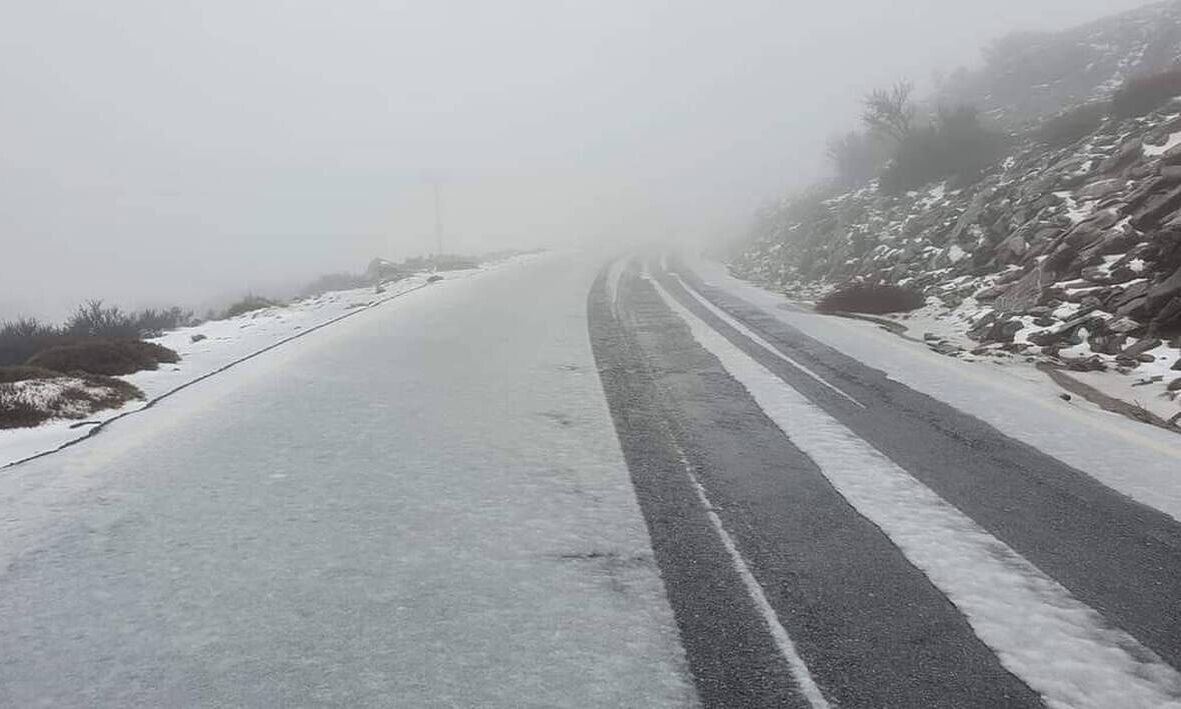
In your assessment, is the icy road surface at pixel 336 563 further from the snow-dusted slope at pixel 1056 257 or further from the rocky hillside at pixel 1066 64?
the rocky hillside at pixel 1066 64

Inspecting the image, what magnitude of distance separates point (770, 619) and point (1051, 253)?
10.5 meters

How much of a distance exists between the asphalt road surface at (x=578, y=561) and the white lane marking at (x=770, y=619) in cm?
1

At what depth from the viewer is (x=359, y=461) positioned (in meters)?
5.02

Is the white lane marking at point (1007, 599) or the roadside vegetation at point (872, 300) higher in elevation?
the roadside vegetation at point (872, 300)

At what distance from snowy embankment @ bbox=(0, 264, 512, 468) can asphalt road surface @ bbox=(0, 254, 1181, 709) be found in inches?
14.4

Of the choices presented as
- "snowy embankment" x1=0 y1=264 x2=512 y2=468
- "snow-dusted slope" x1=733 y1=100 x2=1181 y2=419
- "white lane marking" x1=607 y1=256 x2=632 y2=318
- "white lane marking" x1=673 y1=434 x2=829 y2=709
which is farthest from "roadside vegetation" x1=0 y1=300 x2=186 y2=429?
"snow-dusted slope" x1=733 y1=100 x2=1181 y2=419

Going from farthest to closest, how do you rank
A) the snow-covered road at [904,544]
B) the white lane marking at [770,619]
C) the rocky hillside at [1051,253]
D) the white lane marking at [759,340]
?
the rocky hillside at [1051,253]
the white lane marking at [759,340]
the snow-covered road at [904,544]
the white lane marking at [770,619]

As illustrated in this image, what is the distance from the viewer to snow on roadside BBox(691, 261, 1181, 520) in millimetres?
4680

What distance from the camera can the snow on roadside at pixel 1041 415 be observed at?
4680 mm

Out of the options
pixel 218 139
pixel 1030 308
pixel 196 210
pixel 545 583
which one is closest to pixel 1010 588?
pixel 545 583

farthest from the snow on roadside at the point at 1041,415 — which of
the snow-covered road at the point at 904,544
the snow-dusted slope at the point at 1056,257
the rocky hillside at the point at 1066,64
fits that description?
the rocky hillside at the point at 1066,64

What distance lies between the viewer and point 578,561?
11.5ft

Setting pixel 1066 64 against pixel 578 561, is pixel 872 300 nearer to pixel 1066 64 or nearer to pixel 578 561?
pixel 578 561

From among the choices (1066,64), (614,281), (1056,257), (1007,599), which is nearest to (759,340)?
(1056,257)
